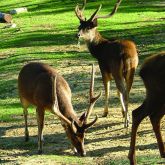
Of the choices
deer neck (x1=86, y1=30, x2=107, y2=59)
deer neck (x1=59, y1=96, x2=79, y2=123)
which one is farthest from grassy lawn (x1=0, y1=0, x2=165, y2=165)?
deer neck (x1=86, y1=30, x2=107, y2=59)

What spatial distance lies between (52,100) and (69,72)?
8.61m

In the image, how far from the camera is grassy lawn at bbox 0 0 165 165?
10.7 m

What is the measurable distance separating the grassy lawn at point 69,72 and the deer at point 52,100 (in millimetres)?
427

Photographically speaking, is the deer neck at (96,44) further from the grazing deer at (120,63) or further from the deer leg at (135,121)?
the deer leg at (135,121)

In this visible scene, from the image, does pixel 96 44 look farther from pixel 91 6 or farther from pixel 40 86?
pixel 91 6

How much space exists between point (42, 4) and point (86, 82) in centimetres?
3288

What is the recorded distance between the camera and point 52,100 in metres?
10.5

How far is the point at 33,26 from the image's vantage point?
3447cm

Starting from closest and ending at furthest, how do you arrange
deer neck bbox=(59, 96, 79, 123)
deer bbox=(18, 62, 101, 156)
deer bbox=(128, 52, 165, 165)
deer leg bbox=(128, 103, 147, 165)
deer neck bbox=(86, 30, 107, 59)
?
deer bbox=(128, 52, 165, 165), deer leg bbox=(128, 103, 147, 165), deer bbox=(18, 62, 101, 156), deer neck bbox=(59, 96, 79, 123), deer neck bbox=(86, 30, 107, 59)

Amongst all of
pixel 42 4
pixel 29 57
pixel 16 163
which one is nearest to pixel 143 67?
pixel 16 163

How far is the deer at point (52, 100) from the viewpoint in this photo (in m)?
10.1

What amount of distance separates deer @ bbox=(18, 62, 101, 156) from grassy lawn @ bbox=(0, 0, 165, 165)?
1.40 feet

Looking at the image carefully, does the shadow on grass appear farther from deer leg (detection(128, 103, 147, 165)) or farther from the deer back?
deer leg (detection(128, 103, 147, 165))

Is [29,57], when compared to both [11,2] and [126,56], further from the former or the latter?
[11,2]
